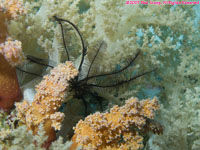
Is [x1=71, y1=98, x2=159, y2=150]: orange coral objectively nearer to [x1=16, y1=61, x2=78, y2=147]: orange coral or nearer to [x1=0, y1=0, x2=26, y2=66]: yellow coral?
[x1=16, y1=61, x2=78, y2=147]: orange coral

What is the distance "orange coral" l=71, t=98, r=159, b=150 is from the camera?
0.97m

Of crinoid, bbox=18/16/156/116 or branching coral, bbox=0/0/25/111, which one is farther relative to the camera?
crinoid, bbox=18/16/156/116

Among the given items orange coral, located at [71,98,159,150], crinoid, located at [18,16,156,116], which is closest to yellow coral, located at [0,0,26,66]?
crinoid, located at [18,16,156,116]

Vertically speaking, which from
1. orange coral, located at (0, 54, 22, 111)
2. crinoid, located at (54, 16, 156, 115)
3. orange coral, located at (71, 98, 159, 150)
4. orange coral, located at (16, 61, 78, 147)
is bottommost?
orange coral, located at (71, 98, 159, 150)

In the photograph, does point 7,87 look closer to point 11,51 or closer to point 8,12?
point 11,51

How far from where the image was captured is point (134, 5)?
1.62 m

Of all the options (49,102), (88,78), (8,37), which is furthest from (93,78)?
(8,37)

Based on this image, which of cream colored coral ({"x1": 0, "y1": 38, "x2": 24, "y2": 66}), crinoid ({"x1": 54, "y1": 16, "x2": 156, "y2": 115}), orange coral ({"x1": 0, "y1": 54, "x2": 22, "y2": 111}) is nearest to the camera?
cream colored coral ({"x1": 0, "y1": 38, "x2": 24, "y2": 66})

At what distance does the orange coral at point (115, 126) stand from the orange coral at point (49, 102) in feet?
0.45

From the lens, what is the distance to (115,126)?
977 mm

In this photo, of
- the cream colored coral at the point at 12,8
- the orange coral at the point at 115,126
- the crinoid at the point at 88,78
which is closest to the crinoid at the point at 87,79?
the crinoid at the point at 88,78

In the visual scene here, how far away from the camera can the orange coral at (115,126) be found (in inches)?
38.3

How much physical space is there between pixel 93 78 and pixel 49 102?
1.37ft

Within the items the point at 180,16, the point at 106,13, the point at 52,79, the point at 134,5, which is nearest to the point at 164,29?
the point at 180,16
